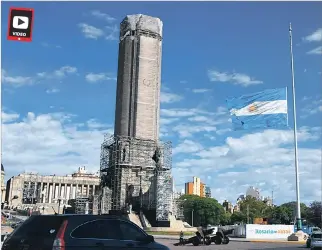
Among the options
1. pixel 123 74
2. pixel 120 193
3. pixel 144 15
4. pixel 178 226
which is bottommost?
pixel 178 226

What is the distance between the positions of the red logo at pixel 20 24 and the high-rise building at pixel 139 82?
68.4m

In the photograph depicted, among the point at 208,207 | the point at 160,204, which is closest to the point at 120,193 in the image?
the point at 160,204

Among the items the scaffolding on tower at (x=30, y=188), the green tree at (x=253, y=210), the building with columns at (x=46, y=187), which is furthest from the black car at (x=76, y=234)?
the scaffolding on tower at (x=30, y=188)

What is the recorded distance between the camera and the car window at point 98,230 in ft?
32.6

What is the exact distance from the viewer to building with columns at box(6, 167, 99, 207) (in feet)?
454

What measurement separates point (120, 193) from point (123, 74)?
69.9ft

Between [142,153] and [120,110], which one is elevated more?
[120,110]

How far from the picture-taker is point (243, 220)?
124 metres

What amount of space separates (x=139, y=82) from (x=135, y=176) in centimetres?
1648

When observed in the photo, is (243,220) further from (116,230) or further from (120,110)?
(116,230)

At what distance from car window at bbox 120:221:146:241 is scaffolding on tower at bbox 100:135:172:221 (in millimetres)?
63790

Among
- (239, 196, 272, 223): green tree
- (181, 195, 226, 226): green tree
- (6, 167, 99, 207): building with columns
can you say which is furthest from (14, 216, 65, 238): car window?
(6, 167, 99, 207): building with columns

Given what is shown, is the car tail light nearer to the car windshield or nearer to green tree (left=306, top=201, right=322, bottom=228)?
the car windshield

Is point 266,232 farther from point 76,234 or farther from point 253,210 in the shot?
point 253,210
